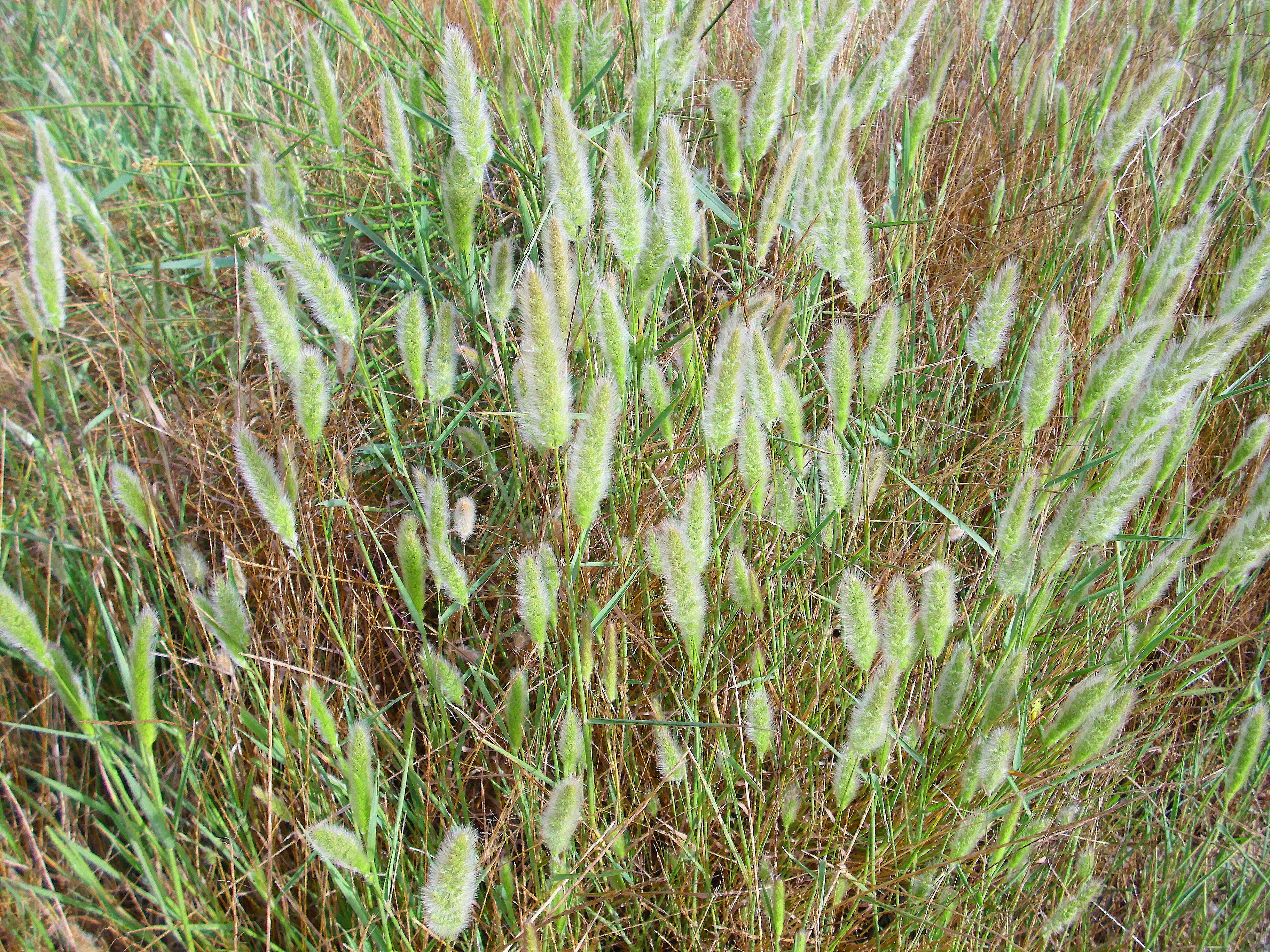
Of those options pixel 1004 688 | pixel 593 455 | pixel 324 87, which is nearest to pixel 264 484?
pixel 593 455

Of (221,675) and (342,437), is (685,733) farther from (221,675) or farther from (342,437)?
(342,437)

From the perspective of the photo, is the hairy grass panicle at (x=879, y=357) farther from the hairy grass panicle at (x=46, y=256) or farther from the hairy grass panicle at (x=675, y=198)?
the hairy grass panicle at (x=46, y=256)

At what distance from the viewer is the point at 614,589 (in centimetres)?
119

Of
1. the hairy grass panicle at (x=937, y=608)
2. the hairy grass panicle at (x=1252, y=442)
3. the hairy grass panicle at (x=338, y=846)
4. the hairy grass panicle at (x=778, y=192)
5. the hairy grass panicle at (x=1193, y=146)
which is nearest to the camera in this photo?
the hairy grass panicle at (x=338, y=846)

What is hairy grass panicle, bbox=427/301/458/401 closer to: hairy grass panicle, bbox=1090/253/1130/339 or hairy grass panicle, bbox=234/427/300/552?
hairy grass panicle, bbox=234/427/300/552

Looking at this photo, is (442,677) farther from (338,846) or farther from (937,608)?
(937,608)

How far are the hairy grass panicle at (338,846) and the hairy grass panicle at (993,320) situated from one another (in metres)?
0.94

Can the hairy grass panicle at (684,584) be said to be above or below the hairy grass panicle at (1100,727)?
above

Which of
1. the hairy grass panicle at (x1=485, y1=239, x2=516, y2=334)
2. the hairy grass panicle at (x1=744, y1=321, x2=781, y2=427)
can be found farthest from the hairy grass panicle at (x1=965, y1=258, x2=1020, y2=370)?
the hairy grass panicle at (x1=485, y1=239, x2=516, y2=334)

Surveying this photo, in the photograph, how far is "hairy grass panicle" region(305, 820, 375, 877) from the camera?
758 mm

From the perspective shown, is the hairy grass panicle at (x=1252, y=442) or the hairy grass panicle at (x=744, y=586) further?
the hairy grass panicle at (x=1252, y=442)

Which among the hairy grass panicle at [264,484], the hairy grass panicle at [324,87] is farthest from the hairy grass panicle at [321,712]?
the hairy grass panicle at [324,87]

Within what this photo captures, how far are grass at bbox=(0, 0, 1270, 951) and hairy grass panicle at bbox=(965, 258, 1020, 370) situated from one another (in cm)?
10

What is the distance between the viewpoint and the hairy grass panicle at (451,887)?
0.77 metres
